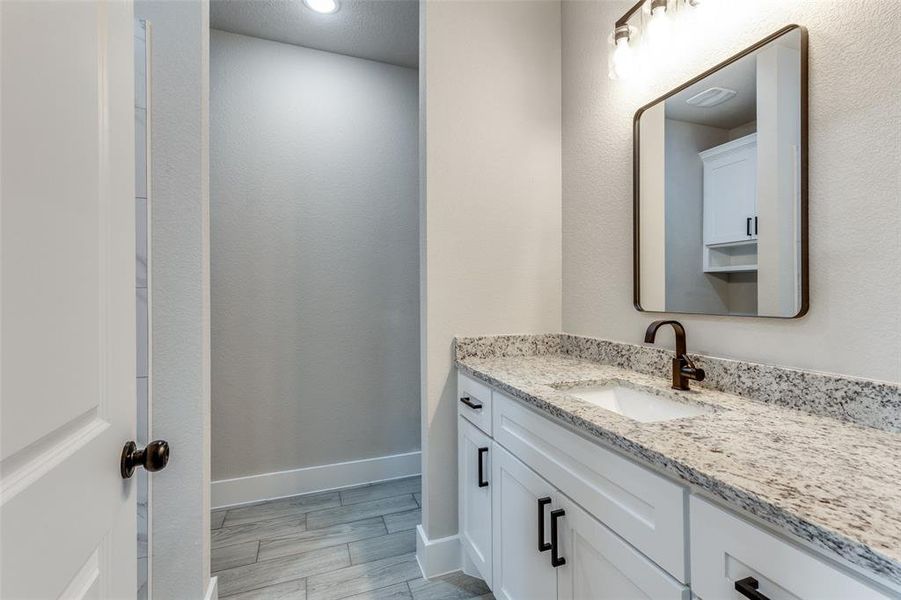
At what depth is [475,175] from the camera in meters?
1.75

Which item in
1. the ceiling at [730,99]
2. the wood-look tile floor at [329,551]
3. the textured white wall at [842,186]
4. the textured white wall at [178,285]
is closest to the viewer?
the textured white wall at [842,186]

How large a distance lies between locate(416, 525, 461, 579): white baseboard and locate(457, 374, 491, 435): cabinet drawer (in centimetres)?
56

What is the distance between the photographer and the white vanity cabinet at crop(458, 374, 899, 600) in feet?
1.85

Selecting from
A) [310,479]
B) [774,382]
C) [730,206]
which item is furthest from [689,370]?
[310,479]

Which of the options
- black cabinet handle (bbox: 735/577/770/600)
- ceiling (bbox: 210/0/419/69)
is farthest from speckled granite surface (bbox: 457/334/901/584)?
ceiling (bbox: 210/0/419/69)

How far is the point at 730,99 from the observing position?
46.5 inches

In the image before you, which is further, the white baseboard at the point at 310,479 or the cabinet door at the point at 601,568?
the white baseboard at the point at 310,479

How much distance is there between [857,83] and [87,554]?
1664 millimetres

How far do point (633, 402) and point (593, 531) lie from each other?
1.72ft

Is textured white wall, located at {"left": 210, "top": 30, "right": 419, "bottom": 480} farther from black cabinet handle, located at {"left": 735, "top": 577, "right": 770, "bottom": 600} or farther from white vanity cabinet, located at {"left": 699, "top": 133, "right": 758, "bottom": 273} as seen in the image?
black cabinet handle, located at {"left": 735, "top": 577, "right": 770, "bottom": 600}

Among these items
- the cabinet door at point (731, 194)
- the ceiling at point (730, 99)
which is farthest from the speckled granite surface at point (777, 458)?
the ceiling at point (730, 99)

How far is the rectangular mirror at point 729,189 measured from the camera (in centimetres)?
103

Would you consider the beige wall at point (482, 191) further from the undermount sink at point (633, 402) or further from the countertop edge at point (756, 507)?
the countertop edge at point (756, 507)

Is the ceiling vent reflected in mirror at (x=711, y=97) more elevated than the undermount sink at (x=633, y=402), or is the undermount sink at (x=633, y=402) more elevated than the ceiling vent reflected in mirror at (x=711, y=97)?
the ceiling vent reflected in mirror at (x=711, y=97)
